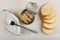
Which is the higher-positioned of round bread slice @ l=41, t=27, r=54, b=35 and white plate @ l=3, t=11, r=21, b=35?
white plate @ l=3, t=11, r=21, b=35

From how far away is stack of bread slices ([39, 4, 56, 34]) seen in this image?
1.15 meters

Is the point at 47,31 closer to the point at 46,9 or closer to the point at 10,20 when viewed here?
the point at 46,9

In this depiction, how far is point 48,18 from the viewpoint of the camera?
1151 millimetres

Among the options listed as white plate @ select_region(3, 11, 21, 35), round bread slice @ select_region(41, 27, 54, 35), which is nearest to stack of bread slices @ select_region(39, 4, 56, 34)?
round bread slice @ select_region(41, 27, 54, 35)

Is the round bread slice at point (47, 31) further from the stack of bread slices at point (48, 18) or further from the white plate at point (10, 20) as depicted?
the white plate at point (10, 20)

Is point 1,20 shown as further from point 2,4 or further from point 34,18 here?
point 34,18

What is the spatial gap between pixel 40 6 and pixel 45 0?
51 mm

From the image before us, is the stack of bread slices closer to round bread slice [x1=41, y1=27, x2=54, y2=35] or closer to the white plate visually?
round bread slice [x1=41, y1=27, x2=54, y2=35]

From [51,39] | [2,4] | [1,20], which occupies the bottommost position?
[51,39]

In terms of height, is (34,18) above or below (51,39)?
above

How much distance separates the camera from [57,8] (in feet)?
3.90

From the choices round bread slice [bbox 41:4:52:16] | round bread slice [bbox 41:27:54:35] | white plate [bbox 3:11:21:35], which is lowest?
round bread slice [bbox 41:27:54:35]

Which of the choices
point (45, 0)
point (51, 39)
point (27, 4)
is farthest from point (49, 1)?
point (51, 39)

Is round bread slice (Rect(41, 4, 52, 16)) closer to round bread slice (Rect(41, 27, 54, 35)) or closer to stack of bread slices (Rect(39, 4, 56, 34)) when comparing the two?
stack of bread slices (Rect(39, 4, 56, 34))
